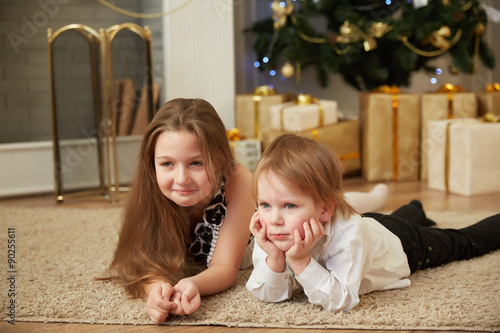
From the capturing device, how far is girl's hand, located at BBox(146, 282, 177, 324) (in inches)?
46.6

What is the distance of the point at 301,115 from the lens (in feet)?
9.06

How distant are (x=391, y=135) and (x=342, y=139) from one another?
0.76ft

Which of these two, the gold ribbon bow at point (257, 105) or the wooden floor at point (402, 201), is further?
the gold ribbon bow at point (257, 105)

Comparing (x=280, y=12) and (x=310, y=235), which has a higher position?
(x=280, y=12)

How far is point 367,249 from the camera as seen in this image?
4.13 feet

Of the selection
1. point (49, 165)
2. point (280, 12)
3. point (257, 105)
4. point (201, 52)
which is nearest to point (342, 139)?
point (257, 105)

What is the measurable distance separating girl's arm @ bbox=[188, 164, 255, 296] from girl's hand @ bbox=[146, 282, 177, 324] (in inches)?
5.2

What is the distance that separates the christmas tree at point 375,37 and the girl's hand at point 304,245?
181 cm


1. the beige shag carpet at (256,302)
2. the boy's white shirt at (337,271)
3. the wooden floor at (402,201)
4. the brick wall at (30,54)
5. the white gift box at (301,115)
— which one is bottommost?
the beige shag carpet at (256,302)

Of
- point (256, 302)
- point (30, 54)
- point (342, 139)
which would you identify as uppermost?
point (30, 54)

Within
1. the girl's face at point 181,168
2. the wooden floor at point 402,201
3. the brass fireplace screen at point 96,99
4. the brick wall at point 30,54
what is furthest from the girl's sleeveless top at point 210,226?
the brick wall at point 30,54

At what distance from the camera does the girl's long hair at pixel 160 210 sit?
1.31 meters

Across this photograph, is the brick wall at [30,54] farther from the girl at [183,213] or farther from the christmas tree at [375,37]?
the girl at [183,213]

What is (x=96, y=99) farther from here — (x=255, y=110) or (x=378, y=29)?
(x=378, y=29)
